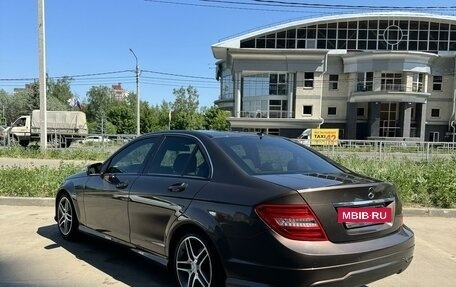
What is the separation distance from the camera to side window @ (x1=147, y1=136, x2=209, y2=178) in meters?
4.25

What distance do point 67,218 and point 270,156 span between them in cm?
325

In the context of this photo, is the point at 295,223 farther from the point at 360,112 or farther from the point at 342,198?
the point at 360,112

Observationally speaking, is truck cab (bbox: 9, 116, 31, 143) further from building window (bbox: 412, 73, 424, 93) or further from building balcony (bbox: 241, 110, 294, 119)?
building window (bbox: 412, 73, 424, 93)

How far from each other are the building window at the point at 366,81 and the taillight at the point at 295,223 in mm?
51724

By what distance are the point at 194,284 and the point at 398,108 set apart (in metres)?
54.2

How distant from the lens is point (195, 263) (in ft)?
13.1

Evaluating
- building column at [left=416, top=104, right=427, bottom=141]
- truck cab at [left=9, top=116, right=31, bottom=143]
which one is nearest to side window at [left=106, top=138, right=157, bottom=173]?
truck cab at [left=9, top=116, right=31, bottom=143]

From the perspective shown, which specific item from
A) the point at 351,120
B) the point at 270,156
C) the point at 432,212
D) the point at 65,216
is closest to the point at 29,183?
the point at 65,216

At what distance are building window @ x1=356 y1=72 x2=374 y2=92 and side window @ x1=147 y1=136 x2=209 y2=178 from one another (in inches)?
1999

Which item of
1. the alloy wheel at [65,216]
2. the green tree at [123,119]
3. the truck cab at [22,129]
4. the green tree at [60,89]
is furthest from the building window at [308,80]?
the green tree at [60,89]

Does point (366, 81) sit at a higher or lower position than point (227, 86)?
higher

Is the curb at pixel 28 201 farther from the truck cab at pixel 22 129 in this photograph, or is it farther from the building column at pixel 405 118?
the building column at pixel 405 118

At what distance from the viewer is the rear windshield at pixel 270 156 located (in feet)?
13.4

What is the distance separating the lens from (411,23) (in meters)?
56.0
